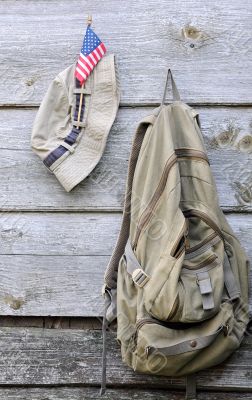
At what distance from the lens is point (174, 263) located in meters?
1.50

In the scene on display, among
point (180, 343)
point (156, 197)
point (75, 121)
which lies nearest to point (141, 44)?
point (75, 121)

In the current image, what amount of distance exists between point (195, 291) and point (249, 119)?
48 cm

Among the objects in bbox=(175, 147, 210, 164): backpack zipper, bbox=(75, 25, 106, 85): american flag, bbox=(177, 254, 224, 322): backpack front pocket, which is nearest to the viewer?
bbox=(177, 254, 224, 322): backpack front pocket

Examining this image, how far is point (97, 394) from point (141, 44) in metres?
0.87

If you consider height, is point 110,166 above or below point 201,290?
above

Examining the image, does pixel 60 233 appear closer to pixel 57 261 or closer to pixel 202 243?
pixel 57 261

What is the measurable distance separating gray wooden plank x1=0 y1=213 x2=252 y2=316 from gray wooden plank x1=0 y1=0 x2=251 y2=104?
31 cm

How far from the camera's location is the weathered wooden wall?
171 cm

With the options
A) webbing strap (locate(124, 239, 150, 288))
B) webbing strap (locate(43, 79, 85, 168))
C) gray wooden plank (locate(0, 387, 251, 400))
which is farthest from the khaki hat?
gray wooden plank (locate(0, 387, 251, 400))

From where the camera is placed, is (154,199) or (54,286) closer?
(154,199)

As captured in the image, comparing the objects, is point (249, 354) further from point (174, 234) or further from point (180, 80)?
point (180, 80)

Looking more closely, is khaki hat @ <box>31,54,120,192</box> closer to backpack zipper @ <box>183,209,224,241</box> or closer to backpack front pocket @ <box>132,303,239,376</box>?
backpack zipper @ <box>183,209,224,241</box>

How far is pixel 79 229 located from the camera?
1735mm

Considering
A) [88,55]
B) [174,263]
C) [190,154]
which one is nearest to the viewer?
[174,263]
